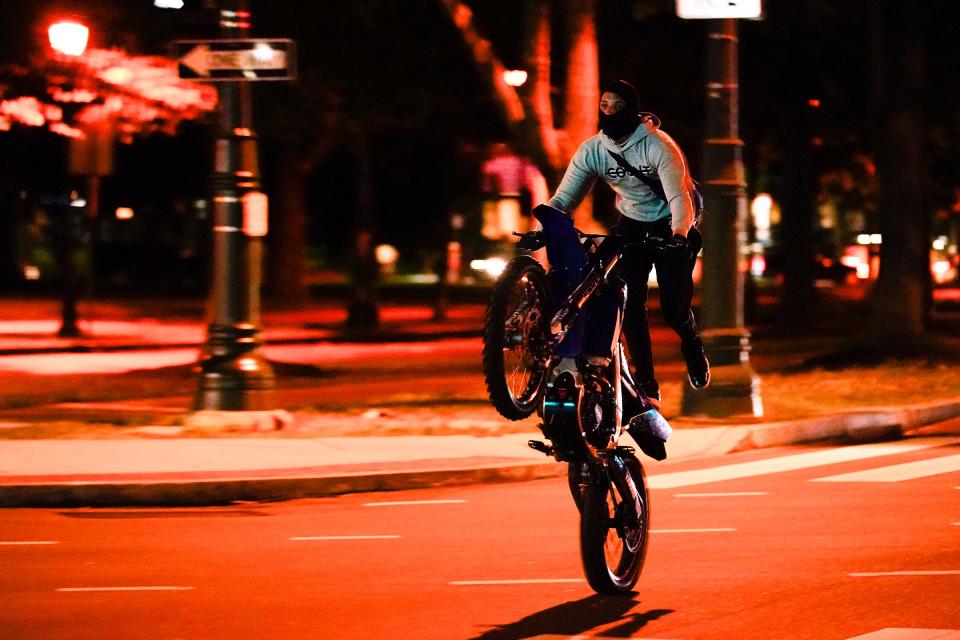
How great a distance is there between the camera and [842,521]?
404 inches

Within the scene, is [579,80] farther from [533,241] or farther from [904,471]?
[533,241]

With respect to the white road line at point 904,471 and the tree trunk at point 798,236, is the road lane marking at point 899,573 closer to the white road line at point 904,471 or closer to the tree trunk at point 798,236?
the white road line at point 904,471

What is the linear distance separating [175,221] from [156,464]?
56.1 metres

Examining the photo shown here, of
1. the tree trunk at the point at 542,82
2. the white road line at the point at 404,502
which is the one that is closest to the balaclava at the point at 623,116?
the white road line at the point at 404,502

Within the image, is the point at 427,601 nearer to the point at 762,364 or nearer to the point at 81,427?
the point at 81,427

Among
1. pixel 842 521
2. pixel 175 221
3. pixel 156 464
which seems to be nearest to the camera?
pixel 842 521

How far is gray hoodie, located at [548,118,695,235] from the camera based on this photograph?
758 centimetres

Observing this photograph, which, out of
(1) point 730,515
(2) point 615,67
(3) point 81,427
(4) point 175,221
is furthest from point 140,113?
(4) point 175,221

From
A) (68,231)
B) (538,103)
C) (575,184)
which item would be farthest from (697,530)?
(68,231)

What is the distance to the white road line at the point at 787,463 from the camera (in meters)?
12.4

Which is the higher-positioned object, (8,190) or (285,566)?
(8,190)

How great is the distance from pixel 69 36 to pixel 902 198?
10926 mm

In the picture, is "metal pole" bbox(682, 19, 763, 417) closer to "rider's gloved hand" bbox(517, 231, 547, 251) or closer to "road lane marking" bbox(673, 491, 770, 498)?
"road lane marking" bbox(673, 491, 770, 498)

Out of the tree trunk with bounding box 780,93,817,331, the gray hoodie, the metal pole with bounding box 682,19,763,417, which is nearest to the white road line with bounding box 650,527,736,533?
the gray hoodie
